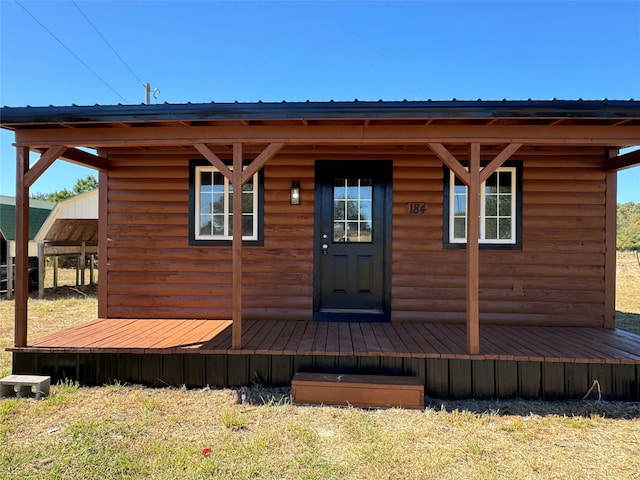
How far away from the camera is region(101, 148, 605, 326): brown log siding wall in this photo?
4137 mm

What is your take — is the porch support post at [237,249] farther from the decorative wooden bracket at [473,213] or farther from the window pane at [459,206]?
the window pane at [459,206]

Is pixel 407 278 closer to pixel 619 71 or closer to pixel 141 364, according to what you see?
pixel 141 364

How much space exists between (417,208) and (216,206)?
100 inches

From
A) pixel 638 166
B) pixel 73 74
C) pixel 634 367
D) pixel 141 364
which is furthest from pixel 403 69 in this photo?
pixel 73 74

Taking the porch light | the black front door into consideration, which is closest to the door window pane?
the black front door

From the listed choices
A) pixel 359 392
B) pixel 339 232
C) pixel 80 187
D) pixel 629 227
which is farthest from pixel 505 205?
pixel 80 187

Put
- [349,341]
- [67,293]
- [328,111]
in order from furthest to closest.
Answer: [67,293]
[349,341]
[328,111]

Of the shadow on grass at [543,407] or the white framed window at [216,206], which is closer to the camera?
the shadow on grass at [543,407]

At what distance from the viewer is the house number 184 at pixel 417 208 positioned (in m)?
4.18

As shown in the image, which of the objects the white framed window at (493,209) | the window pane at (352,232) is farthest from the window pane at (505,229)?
the window pane at (352,232)

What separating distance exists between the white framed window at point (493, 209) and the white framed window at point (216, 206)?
251 cm

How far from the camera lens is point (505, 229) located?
13.9 ft

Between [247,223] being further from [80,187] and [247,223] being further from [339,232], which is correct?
[80,187]

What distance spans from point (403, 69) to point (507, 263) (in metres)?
8.95
